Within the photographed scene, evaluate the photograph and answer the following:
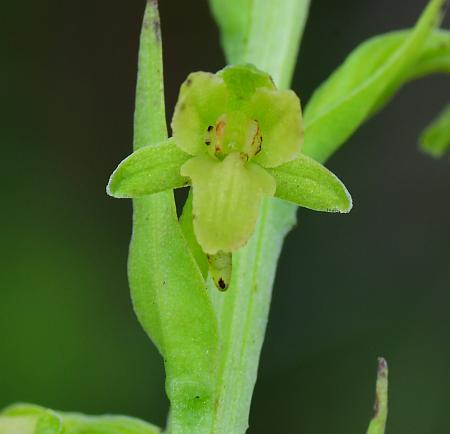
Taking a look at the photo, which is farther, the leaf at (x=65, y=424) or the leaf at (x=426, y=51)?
the leaf at (x=426, y=51)

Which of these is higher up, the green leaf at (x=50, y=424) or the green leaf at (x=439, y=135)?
the green leaf at (x=439, y=135)

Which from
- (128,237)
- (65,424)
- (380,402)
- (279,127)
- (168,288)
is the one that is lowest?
(128,237)

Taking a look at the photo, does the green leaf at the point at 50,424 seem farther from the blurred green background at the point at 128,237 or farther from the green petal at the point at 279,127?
the blurred green background at the point at 128,237

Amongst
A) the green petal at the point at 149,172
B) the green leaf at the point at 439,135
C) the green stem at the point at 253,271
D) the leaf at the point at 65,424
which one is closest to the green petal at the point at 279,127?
the green petal at the point at 149,172

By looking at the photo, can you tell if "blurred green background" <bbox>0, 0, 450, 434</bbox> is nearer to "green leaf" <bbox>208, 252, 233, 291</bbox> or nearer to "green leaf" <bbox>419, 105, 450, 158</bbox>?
"green leaf" <bbox>419, 105, 450, 158</bbox>

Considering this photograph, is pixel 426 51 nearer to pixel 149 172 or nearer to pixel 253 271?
pixel 253 271

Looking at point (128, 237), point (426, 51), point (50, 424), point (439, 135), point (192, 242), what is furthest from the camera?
point (128, 237)

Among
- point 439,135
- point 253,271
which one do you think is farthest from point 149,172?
point 439,135
